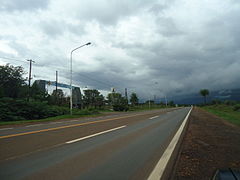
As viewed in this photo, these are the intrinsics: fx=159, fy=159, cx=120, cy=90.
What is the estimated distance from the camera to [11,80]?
45.5m

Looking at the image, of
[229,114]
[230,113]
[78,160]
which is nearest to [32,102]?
[78,160]

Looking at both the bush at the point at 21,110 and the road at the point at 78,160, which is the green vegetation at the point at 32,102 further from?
the road at the point at 78,160

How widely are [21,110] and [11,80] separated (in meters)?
28.8

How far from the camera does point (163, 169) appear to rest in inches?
148

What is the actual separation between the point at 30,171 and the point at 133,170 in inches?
92.6

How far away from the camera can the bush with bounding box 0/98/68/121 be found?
68.2ft

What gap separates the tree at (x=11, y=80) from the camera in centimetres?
4426

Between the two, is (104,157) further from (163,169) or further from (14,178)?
(14,178)

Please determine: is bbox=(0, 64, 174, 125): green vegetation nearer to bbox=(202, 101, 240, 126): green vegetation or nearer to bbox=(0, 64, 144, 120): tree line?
bbox=(0, 64, 144, 120): tree line

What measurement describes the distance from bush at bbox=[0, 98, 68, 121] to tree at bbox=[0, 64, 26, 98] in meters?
26.1

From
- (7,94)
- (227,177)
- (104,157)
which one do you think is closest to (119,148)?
(104,157)

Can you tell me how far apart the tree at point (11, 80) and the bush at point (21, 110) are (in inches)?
1026

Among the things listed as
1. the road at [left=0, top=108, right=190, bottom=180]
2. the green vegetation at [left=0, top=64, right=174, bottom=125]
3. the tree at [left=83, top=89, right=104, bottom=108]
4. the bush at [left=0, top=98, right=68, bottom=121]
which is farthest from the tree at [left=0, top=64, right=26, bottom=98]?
the road at [left=0, top=108, right=190, bottom=180]

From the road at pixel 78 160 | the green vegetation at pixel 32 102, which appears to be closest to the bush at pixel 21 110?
the green vegetation at pixel 32 102
